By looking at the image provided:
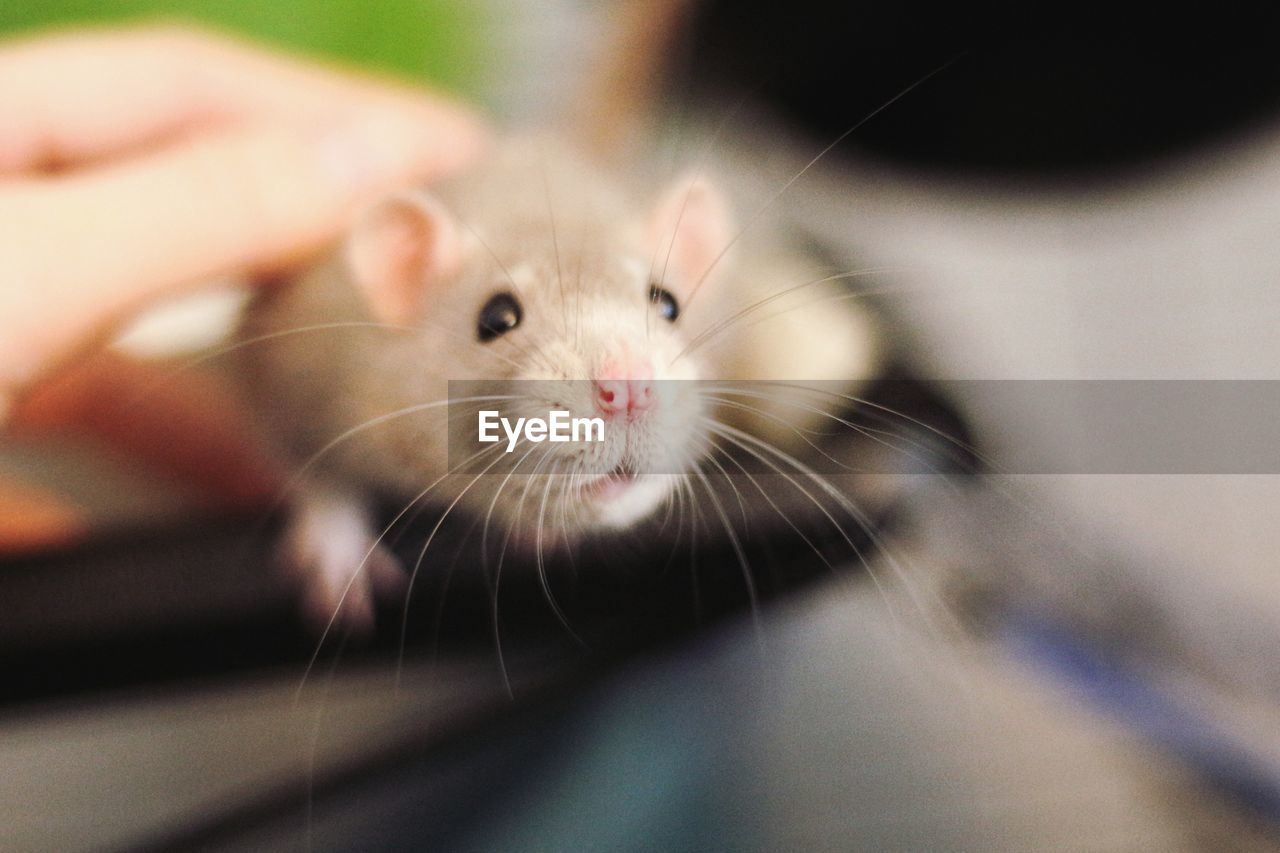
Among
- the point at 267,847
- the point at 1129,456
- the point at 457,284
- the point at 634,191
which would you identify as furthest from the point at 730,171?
the point at 267,847

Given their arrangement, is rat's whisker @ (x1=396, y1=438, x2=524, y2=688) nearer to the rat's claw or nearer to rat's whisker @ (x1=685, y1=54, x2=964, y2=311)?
the rat's claw

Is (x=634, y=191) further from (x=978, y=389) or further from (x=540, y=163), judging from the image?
(x=978, y=389)

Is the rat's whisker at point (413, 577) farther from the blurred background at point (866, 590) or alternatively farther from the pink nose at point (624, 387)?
the pink nose at point (624, 387)

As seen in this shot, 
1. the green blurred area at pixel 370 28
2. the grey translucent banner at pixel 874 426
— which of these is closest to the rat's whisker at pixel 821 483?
the grey translucent banner at pixel 874 426

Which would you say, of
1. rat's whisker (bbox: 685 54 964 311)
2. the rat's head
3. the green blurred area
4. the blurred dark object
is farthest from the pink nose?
the green blurred area

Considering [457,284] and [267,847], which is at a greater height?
[457,284]

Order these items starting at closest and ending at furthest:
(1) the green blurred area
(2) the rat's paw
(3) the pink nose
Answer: (3) the pink nose < (2) the rat's paw < (1) the green blurred area

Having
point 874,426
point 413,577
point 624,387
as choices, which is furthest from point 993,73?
point 413,577
